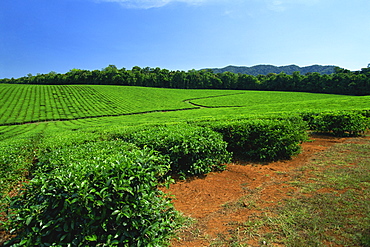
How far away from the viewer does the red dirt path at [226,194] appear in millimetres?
3482

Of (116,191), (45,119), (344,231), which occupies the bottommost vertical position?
(45,119)

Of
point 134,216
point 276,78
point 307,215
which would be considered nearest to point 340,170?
point 307,215

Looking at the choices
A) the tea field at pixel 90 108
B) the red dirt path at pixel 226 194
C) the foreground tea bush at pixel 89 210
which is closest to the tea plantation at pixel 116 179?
the foreground tea bush at pixel 89 210

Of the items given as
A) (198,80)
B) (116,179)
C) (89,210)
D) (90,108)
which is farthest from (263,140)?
(198,80)

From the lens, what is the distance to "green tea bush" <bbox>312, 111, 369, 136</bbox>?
9.36 meters

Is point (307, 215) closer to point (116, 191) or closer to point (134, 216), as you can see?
point (134, 216)

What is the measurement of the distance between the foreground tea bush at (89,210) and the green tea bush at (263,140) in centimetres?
492

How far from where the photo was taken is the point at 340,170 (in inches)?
216

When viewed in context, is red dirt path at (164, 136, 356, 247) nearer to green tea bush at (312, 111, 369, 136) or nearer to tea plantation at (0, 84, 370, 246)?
tea plantation at (0, 84, 370, 246)

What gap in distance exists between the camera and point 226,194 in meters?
4.83

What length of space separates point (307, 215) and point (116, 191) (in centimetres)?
354

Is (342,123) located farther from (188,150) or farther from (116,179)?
(116,179)

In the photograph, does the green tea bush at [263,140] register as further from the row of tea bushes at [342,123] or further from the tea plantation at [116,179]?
the row of tea bushes at [342,123]

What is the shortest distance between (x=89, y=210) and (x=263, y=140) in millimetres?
6167
